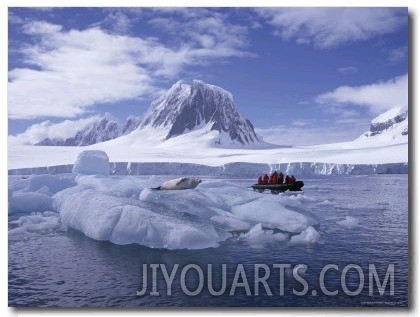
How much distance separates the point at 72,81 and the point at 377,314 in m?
5.61

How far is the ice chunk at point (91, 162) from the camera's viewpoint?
6.03 m

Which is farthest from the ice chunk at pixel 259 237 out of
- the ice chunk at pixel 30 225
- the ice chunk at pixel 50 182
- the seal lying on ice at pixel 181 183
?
the ice chunk at pixel 30 225

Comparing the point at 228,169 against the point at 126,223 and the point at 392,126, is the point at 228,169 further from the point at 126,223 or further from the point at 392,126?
the point at 392,126

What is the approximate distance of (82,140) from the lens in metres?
6.30

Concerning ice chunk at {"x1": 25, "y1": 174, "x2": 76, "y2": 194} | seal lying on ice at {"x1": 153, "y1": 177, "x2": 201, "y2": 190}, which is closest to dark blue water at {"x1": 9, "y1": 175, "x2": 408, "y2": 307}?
ice chunk at {"x1": 25, "y1": 174, "x2": 76, "y2": 194}

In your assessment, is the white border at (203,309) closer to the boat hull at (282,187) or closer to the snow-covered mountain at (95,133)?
the snow-covered mountain at (95,133)

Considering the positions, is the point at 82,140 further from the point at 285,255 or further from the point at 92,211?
the point at 285,255

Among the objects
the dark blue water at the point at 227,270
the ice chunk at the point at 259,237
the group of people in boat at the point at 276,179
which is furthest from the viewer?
the group of people in boat at the point at 276,179

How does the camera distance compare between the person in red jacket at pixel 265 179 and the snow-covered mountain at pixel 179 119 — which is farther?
the person in red jacket at pixel 265 179

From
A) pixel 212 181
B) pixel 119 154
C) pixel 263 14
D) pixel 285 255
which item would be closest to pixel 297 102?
pixel 263 14

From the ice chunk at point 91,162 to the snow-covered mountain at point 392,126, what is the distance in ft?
13.6

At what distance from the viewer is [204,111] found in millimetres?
6633

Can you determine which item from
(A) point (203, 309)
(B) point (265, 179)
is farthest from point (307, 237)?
(A) point (203, 309)

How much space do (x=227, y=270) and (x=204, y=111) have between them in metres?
2.54
